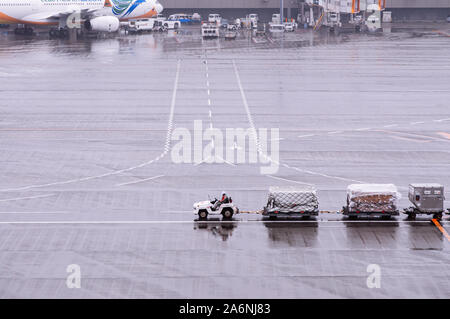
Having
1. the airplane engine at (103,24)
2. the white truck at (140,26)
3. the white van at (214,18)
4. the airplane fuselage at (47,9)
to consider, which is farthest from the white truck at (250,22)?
Result: the airplane engine at (103,24)

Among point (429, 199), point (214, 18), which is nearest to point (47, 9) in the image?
point (214, 18)

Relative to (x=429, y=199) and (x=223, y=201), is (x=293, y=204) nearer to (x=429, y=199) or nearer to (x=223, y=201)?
(x=223, y=201)

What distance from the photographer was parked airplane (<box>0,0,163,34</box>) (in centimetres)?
12375

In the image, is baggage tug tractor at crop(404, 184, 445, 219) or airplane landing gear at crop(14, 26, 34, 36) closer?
baggage tug tractor at crop(404, 184, 445, 219)

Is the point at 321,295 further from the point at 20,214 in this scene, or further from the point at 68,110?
the point at 68,110

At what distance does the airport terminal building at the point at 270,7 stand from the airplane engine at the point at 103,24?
32446 millimetres

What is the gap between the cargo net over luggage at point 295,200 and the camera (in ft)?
133

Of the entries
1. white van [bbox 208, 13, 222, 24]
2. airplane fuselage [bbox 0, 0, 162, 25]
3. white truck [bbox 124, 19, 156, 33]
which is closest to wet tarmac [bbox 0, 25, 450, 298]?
airplane fuselage [bbox 0, 0, 162, 25]

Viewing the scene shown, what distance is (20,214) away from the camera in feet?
137

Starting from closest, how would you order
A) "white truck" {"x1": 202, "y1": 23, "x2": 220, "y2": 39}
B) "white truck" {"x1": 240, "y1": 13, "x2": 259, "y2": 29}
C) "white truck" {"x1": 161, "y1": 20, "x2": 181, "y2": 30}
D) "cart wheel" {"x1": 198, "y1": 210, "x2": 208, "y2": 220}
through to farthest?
"cart wheel" {"x1": 198, "y1": 210, "x2": 208, "y2": 220}
"white truck" {"x1": 202, "y1": 23, "x2": 220, "y2": 39}
"white truck" {"x1": 161, "y1": 20, "x2": 181, "y2": 30}
"white truck" {"x1": 240, "y1": 13, "x2": 259, "y2": 29}

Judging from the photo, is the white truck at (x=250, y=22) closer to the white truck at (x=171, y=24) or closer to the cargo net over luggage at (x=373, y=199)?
the white truck at (x=171, y=24)

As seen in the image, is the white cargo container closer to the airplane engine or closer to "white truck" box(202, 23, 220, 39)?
"white truck" box(202, 23, 220, 39)

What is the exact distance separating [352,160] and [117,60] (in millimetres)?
51716

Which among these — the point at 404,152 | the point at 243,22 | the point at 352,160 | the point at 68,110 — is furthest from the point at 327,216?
the point at 243,22
